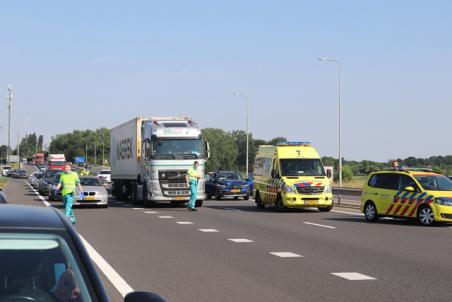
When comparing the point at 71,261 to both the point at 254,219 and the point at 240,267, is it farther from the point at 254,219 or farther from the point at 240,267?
the point at 254,219

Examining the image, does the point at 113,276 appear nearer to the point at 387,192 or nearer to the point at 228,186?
the point at 387,192

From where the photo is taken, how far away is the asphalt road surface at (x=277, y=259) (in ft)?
28.0

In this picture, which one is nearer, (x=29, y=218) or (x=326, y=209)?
(x=29, y=218)

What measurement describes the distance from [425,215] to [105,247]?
31.6ft

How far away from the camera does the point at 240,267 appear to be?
10.6 metres

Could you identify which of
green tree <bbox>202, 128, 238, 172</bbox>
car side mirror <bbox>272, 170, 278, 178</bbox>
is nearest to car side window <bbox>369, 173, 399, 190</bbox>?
car side mirror <bbox>272, 170, 278, 178</bbox>

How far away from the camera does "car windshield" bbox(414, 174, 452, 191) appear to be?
1919 centimetres

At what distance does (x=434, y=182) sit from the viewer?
1945 centimetres

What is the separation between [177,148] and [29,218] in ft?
80.0

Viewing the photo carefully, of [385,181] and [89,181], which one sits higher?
[385,181]

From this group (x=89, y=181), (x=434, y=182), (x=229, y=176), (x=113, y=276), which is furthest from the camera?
(x=229, y=176)

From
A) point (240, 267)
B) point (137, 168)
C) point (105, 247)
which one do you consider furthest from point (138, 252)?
point (137, 168)

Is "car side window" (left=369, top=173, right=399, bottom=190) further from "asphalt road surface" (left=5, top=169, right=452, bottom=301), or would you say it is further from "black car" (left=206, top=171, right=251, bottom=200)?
"black car" (left=206, top=171, right=251, bottom=200)

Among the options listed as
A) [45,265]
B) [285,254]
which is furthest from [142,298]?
[285,254]
